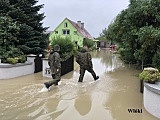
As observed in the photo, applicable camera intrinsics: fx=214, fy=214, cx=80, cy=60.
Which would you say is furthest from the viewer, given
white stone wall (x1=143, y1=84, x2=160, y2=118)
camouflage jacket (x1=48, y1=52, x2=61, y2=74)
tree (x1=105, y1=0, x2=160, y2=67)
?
tree (x1=105, y1=0, x2=160, y2=67)

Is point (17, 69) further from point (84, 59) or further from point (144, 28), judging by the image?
point (144, 28)

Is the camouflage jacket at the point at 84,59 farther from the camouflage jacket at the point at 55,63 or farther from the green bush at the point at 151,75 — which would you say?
the green bush at the point at 151,75

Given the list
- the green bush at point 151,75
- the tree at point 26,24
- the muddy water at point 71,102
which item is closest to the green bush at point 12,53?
the tree at point 26,24

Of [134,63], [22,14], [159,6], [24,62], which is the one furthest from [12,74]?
[134,63]

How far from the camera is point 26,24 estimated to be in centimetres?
1466

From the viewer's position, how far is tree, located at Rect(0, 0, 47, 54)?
13.9 meters

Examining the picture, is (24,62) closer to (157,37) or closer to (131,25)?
(131,25)

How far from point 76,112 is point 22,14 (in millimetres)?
10291

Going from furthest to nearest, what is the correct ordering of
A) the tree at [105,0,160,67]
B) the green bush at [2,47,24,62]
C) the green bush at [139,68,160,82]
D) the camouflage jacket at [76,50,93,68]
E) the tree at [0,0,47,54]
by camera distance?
1. the tree at [0,0,47,54]
2. the green bush at [2,47,24,62]
3. the tree at [105,0,160,67]
4. the camouflage jacket at [76,50,93,68]
5. the green bush at [139,68,160,82]

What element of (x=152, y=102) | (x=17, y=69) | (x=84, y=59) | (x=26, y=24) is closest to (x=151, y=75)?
(x=152, y=102)

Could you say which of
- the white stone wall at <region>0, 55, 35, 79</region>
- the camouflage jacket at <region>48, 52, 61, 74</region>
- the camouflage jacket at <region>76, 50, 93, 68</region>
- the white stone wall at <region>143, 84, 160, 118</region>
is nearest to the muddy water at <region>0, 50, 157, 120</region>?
the white stone wall at <region>143, 84, 160, 118</region>

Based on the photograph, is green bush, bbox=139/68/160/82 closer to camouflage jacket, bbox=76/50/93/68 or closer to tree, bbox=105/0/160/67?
tree, bbox=105/0/160/67

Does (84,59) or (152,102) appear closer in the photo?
(152,102)

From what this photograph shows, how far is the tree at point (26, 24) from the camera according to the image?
45.5ft
